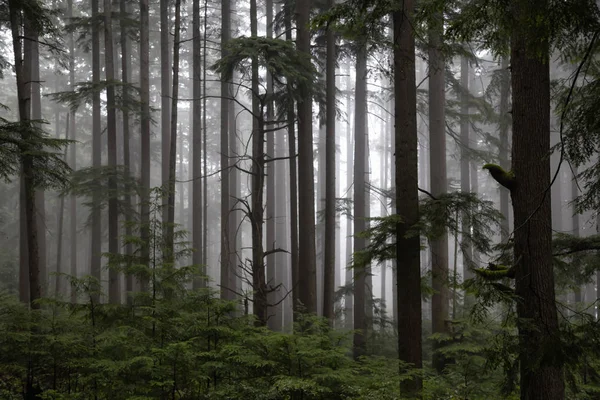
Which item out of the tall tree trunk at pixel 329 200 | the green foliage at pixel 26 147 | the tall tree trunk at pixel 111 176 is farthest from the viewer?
the tall tree trunk at pixel 111 176

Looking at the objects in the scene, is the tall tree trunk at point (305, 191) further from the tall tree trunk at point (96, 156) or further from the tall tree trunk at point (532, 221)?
the tall tree trunk at point (96, 156)

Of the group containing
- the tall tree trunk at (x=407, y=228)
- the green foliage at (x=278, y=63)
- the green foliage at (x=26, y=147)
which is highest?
the green foliage at (x=278, y=63)

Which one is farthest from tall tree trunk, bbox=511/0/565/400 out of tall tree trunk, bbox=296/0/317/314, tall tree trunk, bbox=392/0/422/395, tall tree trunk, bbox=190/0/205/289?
tall tree trunk, bbox=190/0/205/289

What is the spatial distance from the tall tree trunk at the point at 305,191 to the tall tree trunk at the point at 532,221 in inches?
272

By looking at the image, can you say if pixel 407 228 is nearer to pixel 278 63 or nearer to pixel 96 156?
pixel 278 63

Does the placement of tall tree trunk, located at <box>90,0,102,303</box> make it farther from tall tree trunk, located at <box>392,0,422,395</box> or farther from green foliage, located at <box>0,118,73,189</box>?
tall tree trunk, located at <box>392,0,422,395</box>

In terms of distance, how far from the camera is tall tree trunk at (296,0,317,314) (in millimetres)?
12281

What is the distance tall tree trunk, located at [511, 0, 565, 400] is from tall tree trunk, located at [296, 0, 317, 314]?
6902 millimetres

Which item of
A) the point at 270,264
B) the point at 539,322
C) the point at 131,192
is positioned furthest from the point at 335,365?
the point at 270,264

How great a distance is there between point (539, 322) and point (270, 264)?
1849 centimetres

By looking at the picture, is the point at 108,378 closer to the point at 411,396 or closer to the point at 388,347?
the point at 411,396

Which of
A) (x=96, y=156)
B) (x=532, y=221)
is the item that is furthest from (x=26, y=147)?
(x=96, y=156)

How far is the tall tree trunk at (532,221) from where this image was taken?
5602 millimetres

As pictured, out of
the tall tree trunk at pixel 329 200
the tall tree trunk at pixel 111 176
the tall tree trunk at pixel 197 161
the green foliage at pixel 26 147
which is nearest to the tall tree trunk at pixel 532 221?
the tall tree trunk at pixel 329 200
